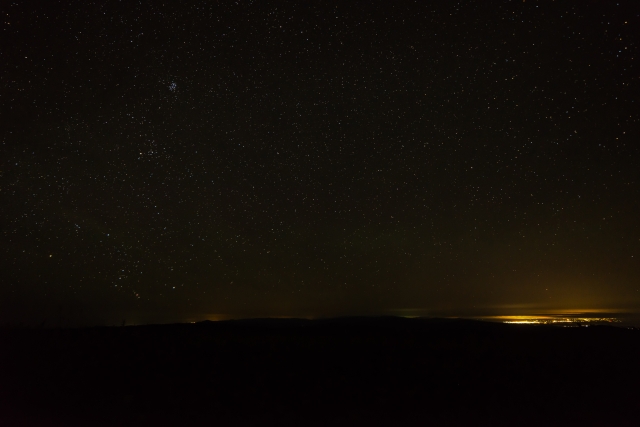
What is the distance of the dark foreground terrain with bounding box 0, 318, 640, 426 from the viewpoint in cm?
682

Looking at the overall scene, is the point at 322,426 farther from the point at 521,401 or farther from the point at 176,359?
the point at 176,359

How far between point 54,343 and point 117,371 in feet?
9.18

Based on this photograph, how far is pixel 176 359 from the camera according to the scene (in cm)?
947

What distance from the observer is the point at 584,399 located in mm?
7684

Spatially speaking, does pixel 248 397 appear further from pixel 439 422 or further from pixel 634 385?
pixel 634 385

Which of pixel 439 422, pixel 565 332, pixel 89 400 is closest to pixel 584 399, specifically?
pixel 439 422

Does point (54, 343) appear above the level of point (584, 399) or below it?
above

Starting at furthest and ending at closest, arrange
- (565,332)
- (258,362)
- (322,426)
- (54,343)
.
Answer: (565,332)
(54,343)
(258,362)
(322,426)

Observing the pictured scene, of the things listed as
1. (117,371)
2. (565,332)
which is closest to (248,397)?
(117,371)

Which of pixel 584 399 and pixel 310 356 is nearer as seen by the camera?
pixel 584 399

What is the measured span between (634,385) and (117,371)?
36.8ft

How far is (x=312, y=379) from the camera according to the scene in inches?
334

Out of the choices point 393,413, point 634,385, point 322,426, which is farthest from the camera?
point 634,385

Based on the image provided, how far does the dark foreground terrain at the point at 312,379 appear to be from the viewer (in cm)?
682
